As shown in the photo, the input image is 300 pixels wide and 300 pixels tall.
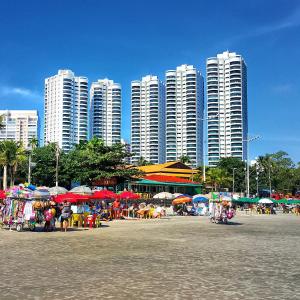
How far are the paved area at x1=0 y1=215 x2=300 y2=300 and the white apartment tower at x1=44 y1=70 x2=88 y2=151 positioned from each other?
11165 centimetres

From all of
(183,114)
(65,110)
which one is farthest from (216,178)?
(65,110)

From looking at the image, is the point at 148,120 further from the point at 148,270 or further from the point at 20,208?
the point at 148,270

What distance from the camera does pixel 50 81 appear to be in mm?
132500

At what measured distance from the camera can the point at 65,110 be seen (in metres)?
127

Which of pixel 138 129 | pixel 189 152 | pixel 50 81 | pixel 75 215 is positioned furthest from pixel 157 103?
pixel 75 215

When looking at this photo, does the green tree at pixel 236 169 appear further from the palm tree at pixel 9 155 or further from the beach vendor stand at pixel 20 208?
the beach vendor stand at pixel 20 208

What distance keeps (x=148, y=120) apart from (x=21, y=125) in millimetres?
42038

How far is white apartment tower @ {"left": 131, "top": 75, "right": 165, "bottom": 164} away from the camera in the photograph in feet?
463

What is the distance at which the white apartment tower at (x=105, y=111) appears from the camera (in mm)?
139875

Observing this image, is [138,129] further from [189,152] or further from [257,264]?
[257,264]

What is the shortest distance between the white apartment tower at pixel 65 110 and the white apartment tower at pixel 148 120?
18.3 m

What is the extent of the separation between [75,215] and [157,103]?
387 feet

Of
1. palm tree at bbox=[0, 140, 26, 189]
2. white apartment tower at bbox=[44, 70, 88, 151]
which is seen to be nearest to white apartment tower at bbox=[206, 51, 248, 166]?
white apartment tower at bbox=[44, 70, 88, 151]

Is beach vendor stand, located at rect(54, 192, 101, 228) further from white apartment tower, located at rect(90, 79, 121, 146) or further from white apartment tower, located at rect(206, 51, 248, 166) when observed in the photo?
white apartment tower, located at rect(90, 79, 121, 146)
